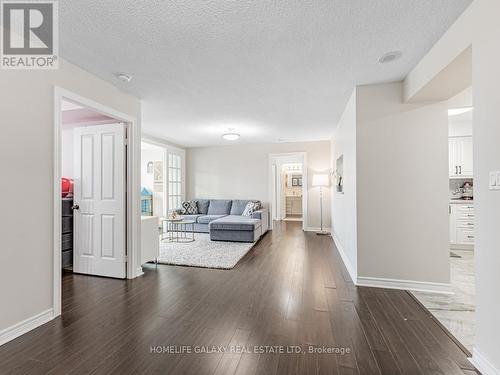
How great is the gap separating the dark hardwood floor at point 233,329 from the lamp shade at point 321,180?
3.28m

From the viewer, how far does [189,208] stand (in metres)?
6.75

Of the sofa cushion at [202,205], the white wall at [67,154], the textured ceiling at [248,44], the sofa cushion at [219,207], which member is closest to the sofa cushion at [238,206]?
the sofa cushion at [219,207]

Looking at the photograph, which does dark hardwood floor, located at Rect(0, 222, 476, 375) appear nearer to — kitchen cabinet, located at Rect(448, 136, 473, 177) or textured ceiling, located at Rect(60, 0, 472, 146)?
textured ceiling, located at Rect(60, 0, 472, 146)

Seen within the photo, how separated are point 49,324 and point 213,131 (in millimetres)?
4242

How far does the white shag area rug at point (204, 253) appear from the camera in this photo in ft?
12.2

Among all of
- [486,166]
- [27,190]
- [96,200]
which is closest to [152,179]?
[96,200]

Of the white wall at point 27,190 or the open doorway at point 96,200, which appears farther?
the open doorway at point 96,200

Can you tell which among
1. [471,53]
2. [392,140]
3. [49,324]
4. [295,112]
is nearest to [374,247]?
[392,140]

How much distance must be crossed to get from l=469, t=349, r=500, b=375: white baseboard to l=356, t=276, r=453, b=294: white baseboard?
3.90 ft

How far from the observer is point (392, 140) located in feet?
9.30

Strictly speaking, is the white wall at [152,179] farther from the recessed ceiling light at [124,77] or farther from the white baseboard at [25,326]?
the white baseboard at [25,326]

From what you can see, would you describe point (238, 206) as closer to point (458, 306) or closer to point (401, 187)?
point (401, 187)

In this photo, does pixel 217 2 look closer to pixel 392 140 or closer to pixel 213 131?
pixel 392 140

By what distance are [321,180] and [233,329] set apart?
485 centimetres
